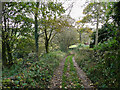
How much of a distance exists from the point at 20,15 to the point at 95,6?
18.9 ft

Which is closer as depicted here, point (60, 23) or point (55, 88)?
point (55, 88)

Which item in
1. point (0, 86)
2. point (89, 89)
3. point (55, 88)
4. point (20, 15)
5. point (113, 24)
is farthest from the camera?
point (20, 15)

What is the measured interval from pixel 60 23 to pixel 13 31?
3407 millimetres

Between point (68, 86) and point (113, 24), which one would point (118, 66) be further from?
point (68, 86)

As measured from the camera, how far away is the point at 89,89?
3.26 meters

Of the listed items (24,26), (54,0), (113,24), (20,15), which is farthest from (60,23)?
(113,24)

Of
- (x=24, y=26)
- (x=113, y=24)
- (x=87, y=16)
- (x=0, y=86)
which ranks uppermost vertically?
(x=87, y=16)

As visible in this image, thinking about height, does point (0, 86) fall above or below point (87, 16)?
below

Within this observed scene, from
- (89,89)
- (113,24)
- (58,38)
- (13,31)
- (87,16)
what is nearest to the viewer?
(113,24)

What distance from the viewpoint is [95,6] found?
6520mm

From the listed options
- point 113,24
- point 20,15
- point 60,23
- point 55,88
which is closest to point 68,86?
point 55,88

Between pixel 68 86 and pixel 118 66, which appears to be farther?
pixel 68 86

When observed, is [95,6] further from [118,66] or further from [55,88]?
[55,88]

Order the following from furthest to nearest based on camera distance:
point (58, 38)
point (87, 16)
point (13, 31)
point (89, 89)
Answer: point (58, 38) < point (87, 16) < point (13, 31) < point (89, 89)
